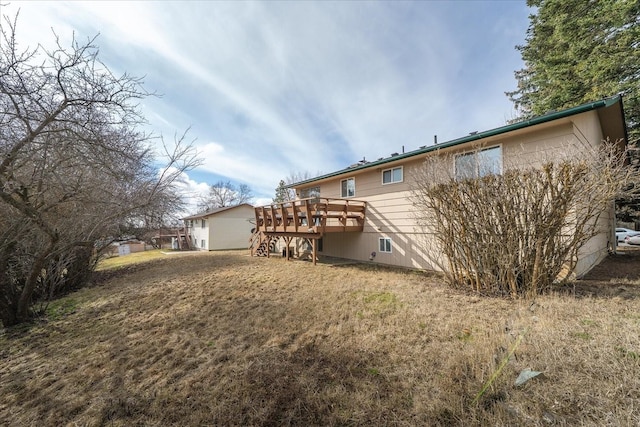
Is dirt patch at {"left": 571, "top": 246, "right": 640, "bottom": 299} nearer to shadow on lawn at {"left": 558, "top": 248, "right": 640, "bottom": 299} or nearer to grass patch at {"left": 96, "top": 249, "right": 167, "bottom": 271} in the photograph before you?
shadow on lawn at {"left": 558, "top": 248, "right": 640, "bottom": 299}

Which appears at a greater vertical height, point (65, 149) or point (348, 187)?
point (348, 187)

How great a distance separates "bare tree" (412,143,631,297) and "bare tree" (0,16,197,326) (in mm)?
6522

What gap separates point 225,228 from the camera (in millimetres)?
22750

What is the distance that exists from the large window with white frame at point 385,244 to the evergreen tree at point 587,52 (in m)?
10.6

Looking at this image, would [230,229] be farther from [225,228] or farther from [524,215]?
[524,215]

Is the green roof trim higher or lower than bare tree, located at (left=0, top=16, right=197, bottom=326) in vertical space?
higher

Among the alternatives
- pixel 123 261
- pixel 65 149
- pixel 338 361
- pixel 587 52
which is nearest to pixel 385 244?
pixel 338 361

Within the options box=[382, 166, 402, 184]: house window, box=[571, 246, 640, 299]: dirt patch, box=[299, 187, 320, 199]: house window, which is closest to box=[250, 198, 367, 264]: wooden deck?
box=[382, 166, 402, 184]: house window

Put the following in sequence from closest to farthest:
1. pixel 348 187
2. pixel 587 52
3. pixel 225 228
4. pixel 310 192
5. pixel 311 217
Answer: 1. pixel 311 217
2. pixel 348 187
3. pixel 587 52
4. pixel 310 192
5. pixel 225 228

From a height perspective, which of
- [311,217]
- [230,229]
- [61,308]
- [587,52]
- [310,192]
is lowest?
[61,308]

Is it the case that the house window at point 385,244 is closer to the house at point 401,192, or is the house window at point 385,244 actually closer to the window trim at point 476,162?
the house at point 401,192

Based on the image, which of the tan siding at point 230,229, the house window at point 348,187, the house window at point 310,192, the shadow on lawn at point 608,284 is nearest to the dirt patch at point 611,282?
the shadow on lawn at point 608,284

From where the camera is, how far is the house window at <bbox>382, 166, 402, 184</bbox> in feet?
31.0

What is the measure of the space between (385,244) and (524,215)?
5411mm
